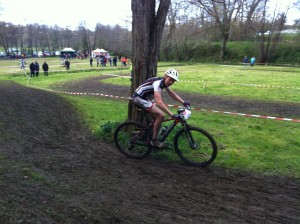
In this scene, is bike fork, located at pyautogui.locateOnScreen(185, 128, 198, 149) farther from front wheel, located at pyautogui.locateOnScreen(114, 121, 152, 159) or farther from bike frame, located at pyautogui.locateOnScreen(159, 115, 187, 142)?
front wheel, located at pyautogui.locateOnScreen(114, 121, 152, 159)

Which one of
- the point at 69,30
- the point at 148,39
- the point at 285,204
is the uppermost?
the point at 69,30

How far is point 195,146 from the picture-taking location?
5953 millimetres

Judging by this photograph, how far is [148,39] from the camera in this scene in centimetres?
675

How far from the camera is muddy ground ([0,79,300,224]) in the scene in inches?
155

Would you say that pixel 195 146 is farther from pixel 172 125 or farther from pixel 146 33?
pixel 146 33

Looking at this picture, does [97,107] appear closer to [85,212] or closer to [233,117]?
[233,117]

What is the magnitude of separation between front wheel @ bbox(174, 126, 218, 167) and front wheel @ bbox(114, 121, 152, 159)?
0.72 m

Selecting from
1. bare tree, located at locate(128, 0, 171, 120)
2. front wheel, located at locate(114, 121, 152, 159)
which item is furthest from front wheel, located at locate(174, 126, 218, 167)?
bare tree, located at locate(128, 0, 171, 120)

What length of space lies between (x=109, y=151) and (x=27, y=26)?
347 ft

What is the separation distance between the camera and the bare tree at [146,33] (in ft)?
21.8

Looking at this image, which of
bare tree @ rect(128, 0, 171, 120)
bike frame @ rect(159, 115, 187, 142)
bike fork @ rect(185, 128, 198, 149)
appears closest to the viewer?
bike frame @ rect(159, 115, 187, 142)

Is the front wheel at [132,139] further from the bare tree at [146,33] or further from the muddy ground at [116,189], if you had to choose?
the bare tree at [146,33]

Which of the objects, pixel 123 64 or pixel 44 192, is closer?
pixel 44 192

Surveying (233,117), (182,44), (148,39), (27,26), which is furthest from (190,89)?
(27,26)
